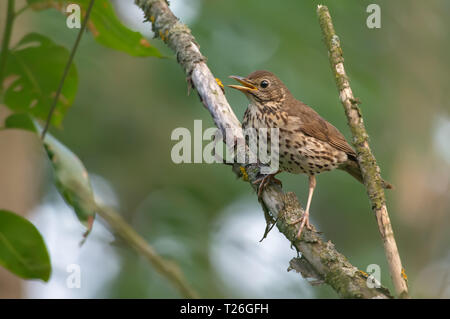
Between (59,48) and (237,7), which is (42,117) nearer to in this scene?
(59,48)

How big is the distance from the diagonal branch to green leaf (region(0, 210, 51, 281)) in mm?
1275

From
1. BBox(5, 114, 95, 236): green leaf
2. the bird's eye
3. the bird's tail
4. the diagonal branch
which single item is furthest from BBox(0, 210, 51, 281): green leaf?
the bird's tail

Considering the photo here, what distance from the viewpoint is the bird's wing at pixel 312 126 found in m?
4.52

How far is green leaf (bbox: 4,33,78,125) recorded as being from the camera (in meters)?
2.17

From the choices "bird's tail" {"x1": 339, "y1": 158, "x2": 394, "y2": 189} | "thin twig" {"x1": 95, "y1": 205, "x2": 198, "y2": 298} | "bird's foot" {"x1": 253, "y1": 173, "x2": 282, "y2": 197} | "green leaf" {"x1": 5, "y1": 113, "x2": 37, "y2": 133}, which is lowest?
"thin twig" {"x1": 95, "y1": 205, "x2": 198, "y2": 298}

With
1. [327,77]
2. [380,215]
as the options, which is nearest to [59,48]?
[380,215]

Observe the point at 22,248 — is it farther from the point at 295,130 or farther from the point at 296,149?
the point at 295,130

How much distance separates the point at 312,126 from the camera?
459 centimetres

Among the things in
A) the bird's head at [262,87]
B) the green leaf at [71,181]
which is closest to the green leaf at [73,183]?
the green leaf at [71,181]

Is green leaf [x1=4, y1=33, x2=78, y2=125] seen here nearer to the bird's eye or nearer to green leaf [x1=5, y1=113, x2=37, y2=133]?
green leaf [x1=5, y1=113, x2=37, y2=133]

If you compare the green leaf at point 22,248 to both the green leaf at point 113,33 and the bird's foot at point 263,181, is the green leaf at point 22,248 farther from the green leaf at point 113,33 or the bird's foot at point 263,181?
the bird's foot at point 263,181

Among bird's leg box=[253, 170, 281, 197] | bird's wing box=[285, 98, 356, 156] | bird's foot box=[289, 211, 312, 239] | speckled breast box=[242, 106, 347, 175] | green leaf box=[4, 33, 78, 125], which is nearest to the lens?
green leaf box=[4, 33, 78, 125]

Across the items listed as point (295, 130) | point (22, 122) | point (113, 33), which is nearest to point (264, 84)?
point (295, 130)

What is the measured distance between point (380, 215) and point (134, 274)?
392 centimetres
